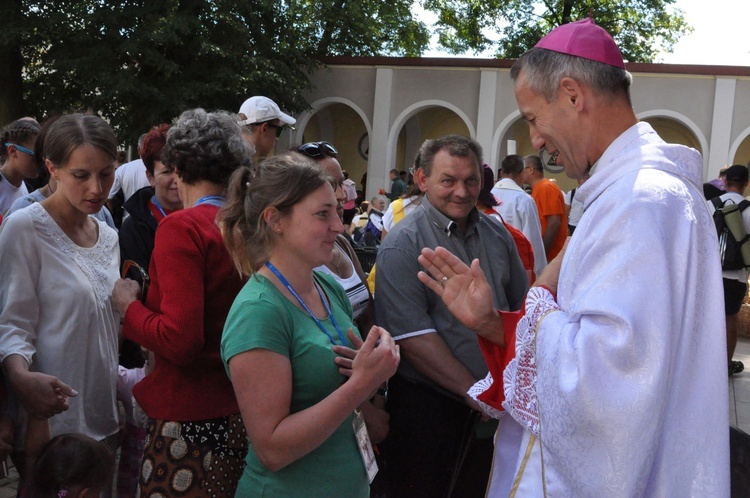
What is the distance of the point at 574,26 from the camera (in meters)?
1.99

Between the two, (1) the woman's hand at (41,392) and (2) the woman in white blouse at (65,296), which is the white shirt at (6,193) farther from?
(1) the woman's hand at (41,392)

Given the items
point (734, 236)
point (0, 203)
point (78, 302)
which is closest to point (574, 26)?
point (78, 302)

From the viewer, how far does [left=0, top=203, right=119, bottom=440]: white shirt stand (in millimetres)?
2758

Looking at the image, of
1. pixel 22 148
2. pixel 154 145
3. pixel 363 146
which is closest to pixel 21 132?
pixel 22 148

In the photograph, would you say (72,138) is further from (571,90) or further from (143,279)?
(571,90)

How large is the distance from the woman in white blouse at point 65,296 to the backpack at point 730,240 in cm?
589

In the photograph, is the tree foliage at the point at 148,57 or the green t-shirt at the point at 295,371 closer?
the green t-shirt at the point at 295,371

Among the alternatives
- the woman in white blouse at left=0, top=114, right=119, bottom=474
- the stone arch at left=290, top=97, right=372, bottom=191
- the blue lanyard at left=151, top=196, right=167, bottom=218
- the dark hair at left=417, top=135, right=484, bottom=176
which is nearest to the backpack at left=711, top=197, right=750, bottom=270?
the dark hair at left=417, top=135, right=484, bottom=176

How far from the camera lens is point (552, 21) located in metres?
30.3

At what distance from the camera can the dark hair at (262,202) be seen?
2348 mm

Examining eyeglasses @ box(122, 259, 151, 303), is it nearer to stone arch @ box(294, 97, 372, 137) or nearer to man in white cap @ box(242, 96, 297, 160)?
man in white cap @ box(242, 96, 297, 160)

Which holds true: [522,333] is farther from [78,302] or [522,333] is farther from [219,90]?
[219,90]

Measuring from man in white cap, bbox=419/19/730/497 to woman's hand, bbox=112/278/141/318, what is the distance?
4.68 ft

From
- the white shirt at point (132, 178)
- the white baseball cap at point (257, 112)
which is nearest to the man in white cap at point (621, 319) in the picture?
the white baseball cap at point (257, 112)
